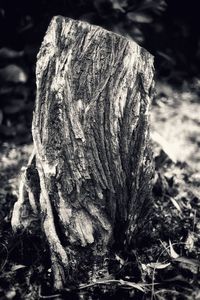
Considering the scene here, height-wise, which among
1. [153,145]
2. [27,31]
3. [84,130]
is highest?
[27,31]

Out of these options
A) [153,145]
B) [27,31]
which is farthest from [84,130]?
[27,31]

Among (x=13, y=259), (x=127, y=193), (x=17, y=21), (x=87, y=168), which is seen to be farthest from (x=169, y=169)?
(x=17, y=21)

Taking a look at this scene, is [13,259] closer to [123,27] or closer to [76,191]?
[76,191]

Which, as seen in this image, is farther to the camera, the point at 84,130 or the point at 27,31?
the point at 27,31

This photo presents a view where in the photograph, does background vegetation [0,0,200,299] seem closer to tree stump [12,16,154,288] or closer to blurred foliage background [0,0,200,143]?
blurred foliage background [0,0,200,143]

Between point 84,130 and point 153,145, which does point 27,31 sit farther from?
point 84,130

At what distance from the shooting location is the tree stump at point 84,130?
5.61ft

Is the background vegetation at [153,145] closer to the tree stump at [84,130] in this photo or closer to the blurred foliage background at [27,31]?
the blurred foliage background at [27,31]

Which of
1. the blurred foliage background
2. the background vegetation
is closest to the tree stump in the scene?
the background vegetation

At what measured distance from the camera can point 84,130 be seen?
1.74 m

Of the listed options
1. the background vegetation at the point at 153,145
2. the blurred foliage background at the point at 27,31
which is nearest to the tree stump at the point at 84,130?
the background vegetation at the point at 153,145

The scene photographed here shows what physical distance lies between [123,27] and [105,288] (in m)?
2.22

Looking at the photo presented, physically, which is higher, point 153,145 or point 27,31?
point 27,31

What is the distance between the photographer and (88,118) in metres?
1.73
